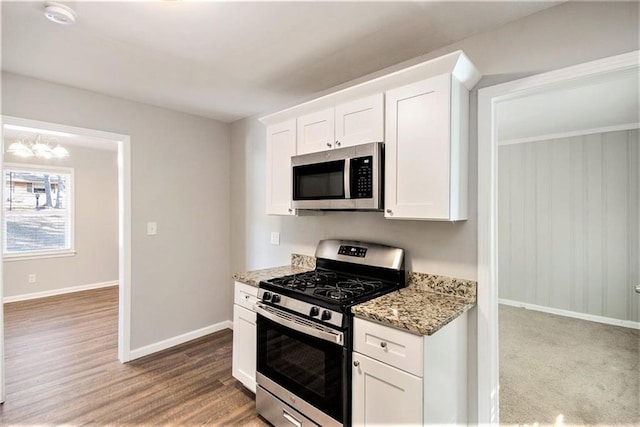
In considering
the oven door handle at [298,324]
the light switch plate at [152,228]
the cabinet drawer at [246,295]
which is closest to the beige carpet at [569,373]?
the oven door handle at [298,324]

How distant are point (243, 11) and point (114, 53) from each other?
1066 millimetres

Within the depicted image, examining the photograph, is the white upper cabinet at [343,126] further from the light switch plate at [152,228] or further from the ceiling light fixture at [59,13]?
the light switch plate at [152,228]

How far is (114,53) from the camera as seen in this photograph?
210 centimetres

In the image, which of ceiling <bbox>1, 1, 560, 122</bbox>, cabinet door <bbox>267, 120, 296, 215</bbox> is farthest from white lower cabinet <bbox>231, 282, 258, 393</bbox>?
ceiling <bbox>1, 1, 560, 122</bbox>

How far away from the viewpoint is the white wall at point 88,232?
504 centimetres

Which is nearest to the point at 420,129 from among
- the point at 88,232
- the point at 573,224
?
the point at 573,224

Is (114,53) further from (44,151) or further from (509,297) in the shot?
(509,297)

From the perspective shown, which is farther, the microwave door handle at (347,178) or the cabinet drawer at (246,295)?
the cabinet drawer at (246,295)

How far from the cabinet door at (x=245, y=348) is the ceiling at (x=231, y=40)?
1.83 metres

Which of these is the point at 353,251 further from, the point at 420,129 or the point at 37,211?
the point at 37,211

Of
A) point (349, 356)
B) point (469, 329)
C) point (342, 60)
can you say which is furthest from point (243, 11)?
point (469, 329)

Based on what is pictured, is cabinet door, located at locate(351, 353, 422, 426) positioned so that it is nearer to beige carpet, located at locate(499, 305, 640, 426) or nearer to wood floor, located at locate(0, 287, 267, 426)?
wood floor, located at locate(0, 287, 267, 426)

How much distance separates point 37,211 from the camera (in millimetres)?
5125

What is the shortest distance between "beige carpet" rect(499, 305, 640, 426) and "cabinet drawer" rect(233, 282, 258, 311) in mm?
1899
